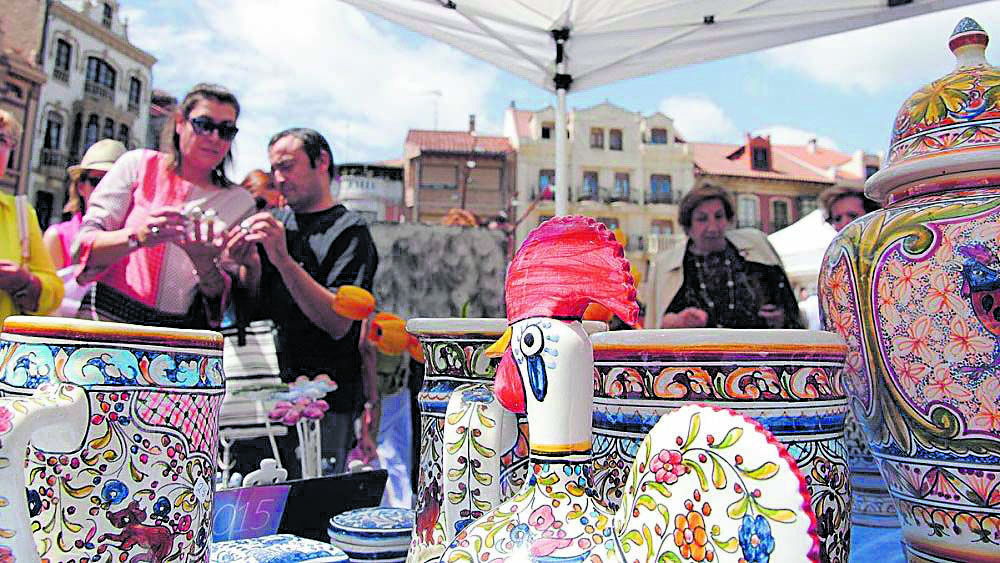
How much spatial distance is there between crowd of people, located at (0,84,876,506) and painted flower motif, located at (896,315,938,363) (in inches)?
48.4

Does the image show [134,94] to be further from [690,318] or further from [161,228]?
[690,318]

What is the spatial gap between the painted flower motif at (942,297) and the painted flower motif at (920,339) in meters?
0.01

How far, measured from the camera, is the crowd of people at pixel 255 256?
1.51 meters

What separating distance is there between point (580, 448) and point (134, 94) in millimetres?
18146

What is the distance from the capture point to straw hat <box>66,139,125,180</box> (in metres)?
2.39

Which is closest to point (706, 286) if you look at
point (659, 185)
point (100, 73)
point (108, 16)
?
point (100, 73)

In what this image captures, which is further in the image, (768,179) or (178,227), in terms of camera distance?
(768,179)

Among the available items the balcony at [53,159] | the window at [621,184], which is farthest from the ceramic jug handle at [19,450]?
the window at [621,184]

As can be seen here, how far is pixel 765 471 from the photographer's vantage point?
1.38 ft

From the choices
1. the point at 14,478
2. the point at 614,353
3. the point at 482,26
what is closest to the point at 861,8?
the point at 482,26

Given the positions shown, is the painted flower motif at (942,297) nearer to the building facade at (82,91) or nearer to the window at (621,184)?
the building facade at (82,91)

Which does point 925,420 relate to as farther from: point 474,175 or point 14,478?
point 474,175

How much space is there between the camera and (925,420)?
0.71 m

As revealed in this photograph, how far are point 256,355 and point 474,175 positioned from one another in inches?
724
